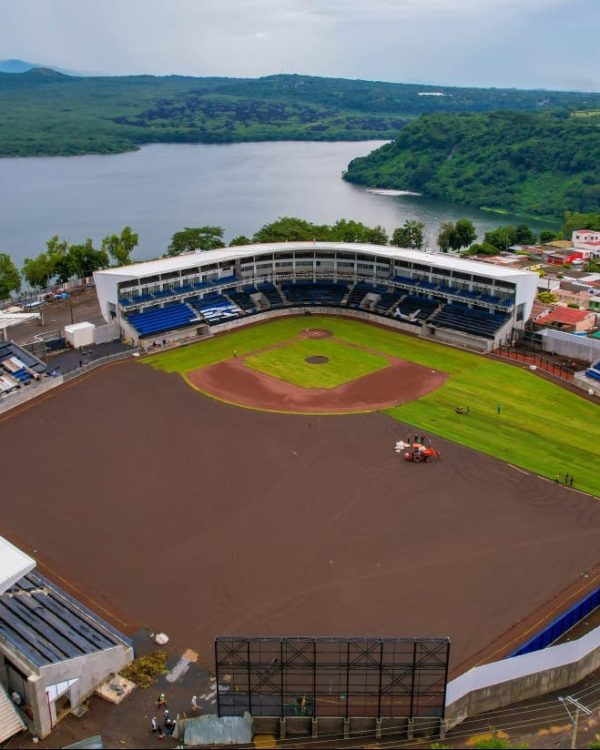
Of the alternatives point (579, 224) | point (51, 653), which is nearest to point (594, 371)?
point (51, 653)

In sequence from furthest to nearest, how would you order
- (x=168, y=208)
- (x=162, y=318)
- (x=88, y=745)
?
(x=168, y=208) < (x=162, y=318) < (x=88, y=745)

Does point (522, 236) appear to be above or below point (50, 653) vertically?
below

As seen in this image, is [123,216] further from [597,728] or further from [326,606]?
[597,728]

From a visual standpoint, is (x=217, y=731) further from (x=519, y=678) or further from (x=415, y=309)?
(x=415, y=309)

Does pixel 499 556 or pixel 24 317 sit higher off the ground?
pixel 24 317

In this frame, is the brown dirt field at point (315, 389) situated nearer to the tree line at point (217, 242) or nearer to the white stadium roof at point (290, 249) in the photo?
the white stadium roof at point (290, 249)

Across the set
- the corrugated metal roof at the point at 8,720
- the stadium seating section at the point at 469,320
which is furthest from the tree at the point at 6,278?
the corrugated metal roof at the point at 8,720

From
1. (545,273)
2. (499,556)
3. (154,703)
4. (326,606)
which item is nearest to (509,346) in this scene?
(545,273)
